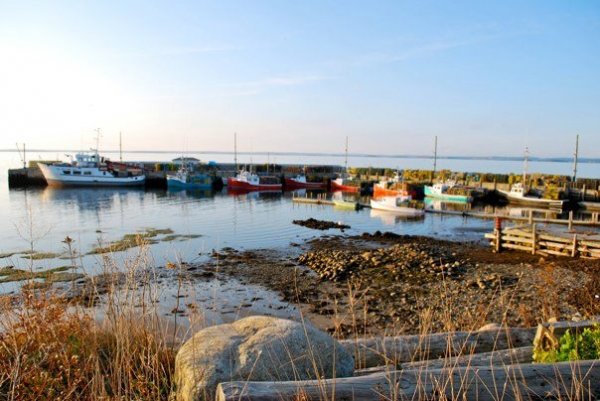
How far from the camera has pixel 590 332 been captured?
432 cm

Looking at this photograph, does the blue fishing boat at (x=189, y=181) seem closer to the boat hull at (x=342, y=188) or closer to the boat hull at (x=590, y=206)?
the boat hull at (x=342, y=188)

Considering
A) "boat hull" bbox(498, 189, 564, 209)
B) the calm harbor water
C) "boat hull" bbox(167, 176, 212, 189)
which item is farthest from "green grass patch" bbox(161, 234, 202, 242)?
"boat hull" bbox(167, 176, 212, 189)

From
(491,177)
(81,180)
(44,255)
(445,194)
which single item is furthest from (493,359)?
(81,180)

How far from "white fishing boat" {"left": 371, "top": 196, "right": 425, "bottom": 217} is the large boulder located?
108ft

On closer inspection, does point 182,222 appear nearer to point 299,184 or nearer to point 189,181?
point 189,181

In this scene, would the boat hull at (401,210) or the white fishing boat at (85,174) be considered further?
the white fishing boat at (85,174)

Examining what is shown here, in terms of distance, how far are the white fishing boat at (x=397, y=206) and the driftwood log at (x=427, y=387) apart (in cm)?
3327

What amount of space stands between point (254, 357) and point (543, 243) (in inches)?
734

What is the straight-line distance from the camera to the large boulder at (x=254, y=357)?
346 centimetres

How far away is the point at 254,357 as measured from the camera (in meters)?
3.62

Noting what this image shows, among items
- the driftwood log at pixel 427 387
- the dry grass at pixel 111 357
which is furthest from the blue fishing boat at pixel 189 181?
the driftwood log at pixel 427 387

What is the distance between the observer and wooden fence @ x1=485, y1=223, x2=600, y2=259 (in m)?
17.5

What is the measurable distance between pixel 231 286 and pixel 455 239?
15.3 m

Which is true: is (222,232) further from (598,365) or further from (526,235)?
(598,365)
